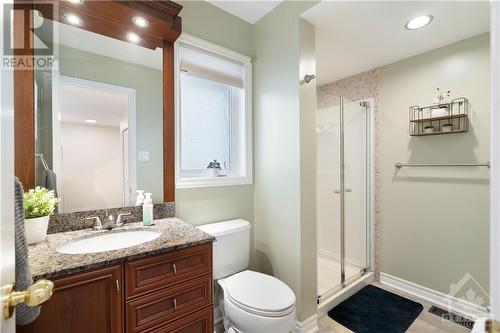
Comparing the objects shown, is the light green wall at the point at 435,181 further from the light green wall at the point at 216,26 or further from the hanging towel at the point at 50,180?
the hanging towel at the point at 50,180

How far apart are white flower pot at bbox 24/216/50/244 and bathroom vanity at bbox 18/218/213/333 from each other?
38mm

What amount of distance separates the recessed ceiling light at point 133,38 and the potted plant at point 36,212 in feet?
3.45

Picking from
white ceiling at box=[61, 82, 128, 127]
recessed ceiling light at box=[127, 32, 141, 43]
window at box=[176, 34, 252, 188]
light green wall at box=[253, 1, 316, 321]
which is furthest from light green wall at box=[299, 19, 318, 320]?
white ceiling at box=[61, 82, 128, 127]

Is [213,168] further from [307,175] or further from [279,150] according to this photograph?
[307,175]

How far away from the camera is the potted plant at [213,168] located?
1899 mm

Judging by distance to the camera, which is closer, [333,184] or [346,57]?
[346,57]

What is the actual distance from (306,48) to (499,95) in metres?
1.46

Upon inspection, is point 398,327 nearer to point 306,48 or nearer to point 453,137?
point 453,137

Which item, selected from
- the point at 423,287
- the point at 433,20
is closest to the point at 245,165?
the point at 433,20

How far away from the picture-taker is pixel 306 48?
66.7 inches

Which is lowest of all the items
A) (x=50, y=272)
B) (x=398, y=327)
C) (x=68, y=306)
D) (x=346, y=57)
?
(x=398, y=327)

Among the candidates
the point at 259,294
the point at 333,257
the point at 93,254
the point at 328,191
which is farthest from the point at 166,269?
the point at 333,257

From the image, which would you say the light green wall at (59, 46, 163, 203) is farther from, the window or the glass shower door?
the glass shower door

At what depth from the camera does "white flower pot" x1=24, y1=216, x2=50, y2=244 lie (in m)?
1.05
